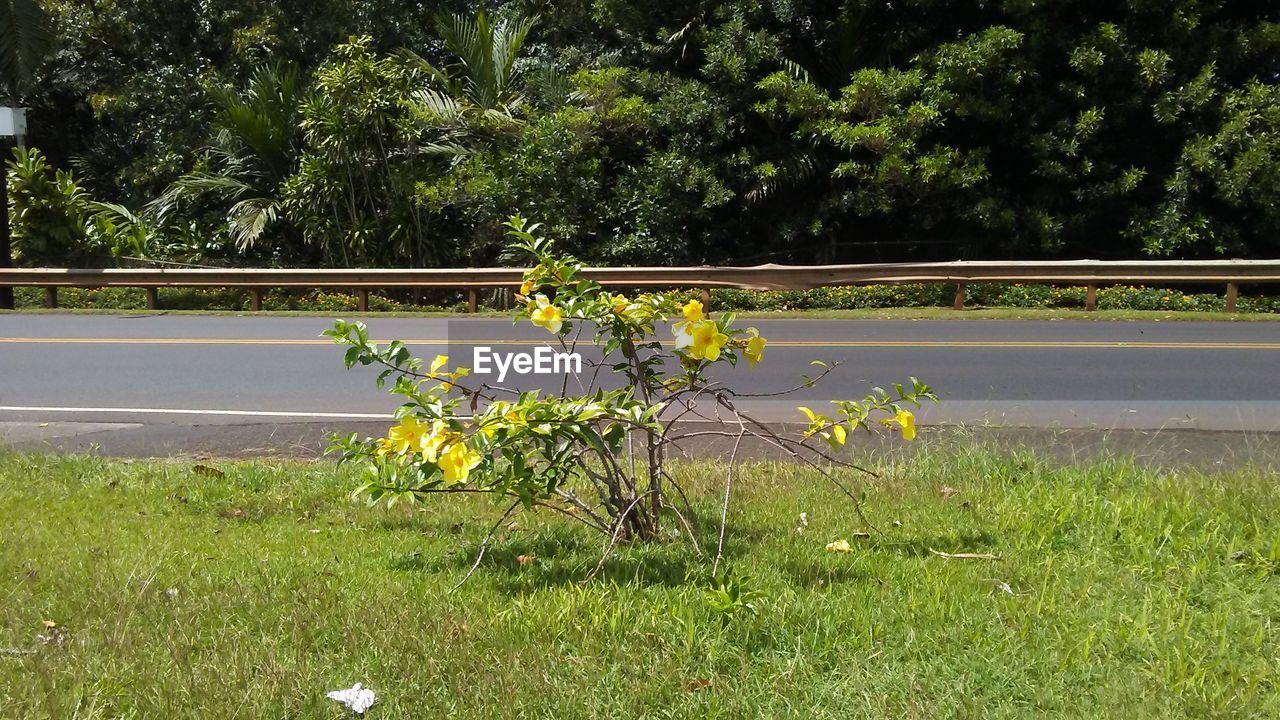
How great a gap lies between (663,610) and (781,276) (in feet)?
43.0

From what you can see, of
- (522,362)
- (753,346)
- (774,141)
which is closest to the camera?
(753,346)

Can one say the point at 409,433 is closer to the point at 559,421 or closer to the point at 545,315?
the point at 559,421

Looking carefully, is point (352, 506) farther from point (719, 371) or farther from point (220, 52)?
point (220, 52)

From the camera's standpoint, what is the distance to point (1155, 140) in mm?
19391

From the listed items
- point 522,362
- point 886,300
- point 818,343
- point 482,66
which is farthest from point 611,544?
point 482,66

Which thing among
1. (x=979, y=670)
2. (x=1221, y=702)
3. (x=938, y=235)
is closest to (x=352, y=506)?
(x=979, y=670)

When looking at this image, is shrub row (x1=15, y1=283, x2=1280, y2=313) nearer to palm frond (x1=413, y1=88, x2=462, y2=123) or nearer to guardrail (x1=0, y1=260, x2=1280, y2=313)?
guardrail (x1=0, y1=260, x2=1280, y2=313)

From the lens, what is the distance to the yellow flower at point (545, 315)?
4.07m

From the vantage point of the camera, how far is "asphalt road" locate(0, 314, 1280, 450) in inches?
318

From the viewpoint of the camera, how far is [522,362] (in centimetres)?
1051

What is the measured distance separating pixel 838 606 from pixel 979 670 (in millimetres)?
581

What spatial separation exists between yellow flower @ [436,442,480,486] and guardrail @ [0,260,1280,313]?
11.9 m

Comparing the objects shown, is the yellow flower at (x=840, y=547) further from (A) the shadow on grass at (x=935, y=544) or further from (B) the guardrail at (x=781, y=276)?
(B) the guardrail at (x=781, y=276)

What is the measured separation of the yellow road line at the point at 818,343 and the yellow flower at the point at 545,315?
24.7 feet
